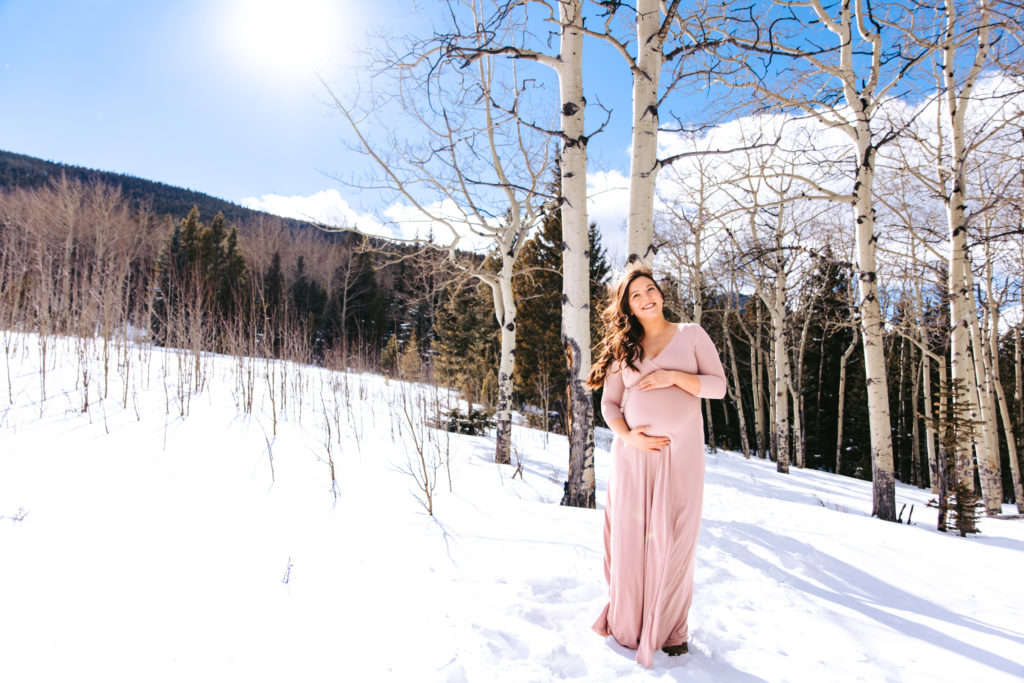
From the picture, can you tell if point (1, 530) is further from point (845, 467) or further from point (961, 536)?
point (845, 467)

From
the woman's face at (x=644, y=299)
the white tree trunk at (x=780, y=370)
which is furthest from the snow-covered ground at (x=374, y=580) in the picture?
the white tree trunk at (x=780, y=370)

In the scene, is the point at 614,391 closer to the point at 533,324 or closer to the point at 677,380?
the point at 677,380

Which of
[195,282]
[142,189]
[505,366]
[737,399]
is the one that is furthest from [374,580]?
[142,189]

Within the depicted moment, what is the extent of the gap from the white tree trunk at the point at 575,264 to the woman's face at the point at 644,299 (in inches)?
73.5

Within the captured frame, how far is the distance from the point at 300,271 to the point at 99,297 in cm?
3799

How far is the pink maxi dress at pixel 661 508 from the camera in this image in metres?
2.05

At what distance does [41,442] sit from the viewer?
12.4ft

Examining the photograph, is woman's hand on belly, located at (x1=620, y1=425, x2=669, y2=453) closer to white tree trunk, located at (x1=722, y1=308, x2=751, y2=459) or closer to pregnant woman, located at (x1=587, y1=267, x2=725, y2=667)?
pregnant woman, located at (x1=587, y1=267, x2=725, y2=667)

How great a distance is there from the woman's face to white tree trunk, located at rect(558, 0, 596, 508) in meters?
1.87

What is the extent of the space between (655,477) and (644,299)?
0.82m

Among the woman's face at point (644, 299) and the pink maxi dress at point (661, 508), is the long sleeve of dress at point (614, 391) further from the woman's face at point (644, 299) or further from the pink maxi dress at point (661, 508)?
the woman's face at point (644, 299)

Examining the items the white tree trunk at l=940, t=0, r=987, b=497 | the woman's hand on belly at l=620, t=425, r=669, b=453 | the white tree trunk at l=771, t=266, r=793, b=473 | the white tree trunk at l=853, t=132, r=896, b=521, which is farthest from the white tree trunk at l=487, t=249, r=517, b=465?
the white tree trunk at l=771, t=266, r=793, b=473

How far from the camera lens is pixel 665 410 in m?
2.08

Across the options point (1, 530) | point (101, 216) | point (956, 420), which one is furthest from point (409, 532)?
point (101, 216)
